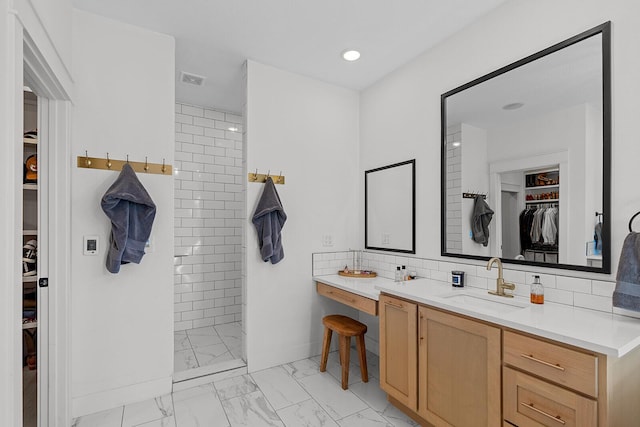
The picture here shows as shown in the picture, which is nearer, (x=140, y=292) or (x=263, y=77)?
(x=140, y=292)

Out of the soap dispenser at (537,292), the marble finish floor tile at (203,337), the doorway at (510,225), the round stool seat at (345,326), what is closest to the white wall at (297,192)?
the round stool seat at (345,326)

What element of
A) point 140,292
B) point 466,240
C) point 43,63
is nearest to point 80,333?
point 140,292

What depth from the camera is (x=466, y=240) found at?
242cm

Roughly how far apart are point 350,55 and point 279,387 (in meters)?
2.82

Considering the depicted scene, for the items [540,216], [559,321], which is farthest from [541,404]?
[540,216]

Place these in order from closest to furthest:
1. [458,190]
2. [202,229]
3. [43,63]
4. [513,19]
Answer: [43,63]
[513,19]
[458,190]
[202,229]

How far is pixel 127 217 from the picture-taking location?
7.32ft

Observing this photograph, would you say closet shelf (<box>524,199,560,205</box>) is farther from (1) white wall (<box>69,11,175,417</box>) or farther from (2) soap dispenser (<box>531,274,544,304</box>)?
(1) white wall (<box>69,11,175,417</box>)

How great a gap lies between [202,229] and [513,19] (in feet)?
11.6

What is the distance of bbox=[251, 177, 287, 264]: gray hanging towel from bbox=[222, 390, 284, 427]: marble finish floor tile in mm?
1063

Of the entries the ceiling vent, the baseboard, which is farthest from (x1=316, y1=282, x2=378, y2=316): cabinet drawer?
the ceiling vent

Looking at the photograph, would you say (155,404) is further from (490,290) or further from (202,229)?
(490,290)

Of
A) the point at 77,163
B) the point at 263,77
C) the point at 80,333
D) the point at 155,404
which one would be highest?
the point at 263,77

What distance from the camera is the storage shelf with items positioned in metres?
1.92
